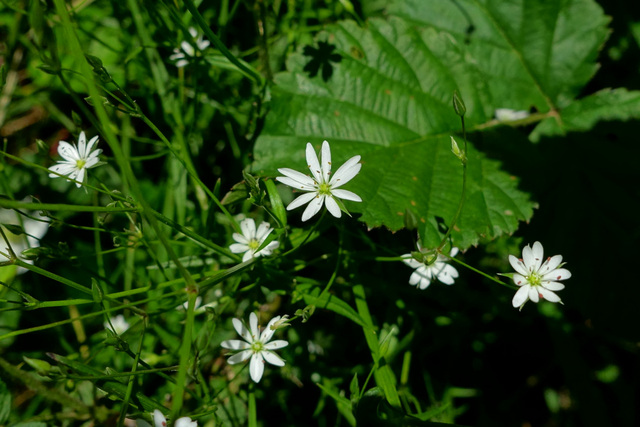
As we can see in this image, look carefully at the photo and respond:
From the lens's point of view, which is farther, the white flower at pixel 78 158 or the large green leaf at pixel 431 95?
the large green leaf at pixel 431 95

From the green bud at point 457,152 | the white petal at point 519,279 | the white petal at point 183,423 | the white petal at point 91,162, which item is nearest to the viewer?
the white petal at point 183,423

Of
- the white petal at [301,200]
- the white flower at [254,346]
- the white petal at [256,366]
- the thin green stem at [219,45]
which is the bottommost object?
the white petal at [256,366]

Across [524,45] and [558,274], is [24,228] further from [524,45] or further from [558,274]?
[524,45]

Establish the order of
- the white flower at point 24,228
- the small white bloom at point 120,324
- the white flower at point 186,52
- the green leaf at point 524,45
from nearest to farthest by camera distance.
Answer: the white flower at point 186,52, the small white bloom at point 120,324, the green leaf at point 524,45, the white flower at point 24,228

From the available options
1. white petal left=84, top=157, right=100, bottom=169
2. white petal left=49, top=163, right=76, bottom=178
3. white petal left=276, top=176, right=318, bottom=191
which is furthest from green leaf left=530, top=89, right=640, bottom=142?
white petal left=49, top=163, right=76, bottom=178

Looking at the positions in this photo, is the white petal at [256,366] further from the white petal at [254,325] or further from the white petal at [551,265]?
the white petal at [551,265]

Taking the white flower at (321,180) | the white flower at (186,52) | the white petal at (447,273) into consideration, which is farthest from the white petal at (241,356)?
the white flower at (186,52)
